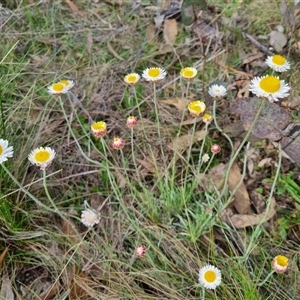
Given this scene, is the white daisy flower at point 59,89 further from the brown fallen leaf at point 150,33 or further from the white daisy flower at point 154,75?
the brown fallen leaf at point 150,33

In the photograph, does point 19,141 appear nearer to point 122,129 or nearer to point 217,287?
point 122,129

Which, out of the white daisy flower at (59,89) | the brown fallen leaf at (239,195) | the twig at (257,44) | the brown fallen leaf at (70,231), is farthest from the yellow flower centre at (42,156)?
the twig at (257,44)

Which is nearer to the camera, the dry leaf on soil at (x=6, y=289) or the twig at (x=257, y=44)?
the dry leaf on soil at (x=6, y=289)

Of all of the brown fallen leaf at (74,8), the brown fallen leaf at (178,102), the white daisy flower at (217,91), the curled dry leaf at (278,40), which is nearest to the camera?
the white daisy flower at (217,91)

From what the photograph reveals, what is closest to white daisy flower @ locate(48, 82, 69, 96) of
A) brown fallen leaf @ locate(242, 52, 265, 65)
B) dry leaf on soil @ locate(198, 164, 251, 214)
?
dry leaf on soil @ locate(198, 164, 251, 214)

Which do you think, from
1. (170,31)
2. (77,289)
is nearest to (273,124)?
(77,289)

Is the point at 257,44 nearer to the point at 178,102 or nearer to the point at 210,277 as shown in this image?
the point at 178,102

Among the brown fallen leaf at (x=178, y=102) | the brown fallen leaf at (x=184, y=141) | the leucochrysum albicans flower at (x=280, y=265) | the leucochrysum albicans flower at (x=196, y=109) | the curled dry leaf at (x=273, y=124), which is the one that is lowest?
the brown fallen leaf at (x=184, y=141)

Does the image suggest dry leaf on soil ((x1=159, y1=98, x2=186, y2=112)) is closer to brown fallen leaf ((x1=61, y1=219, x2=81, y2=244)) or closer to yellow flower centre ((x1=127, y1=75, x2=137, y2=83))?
yellow flower centre ((x1=127, y1=75, x2=137, y2=83))
